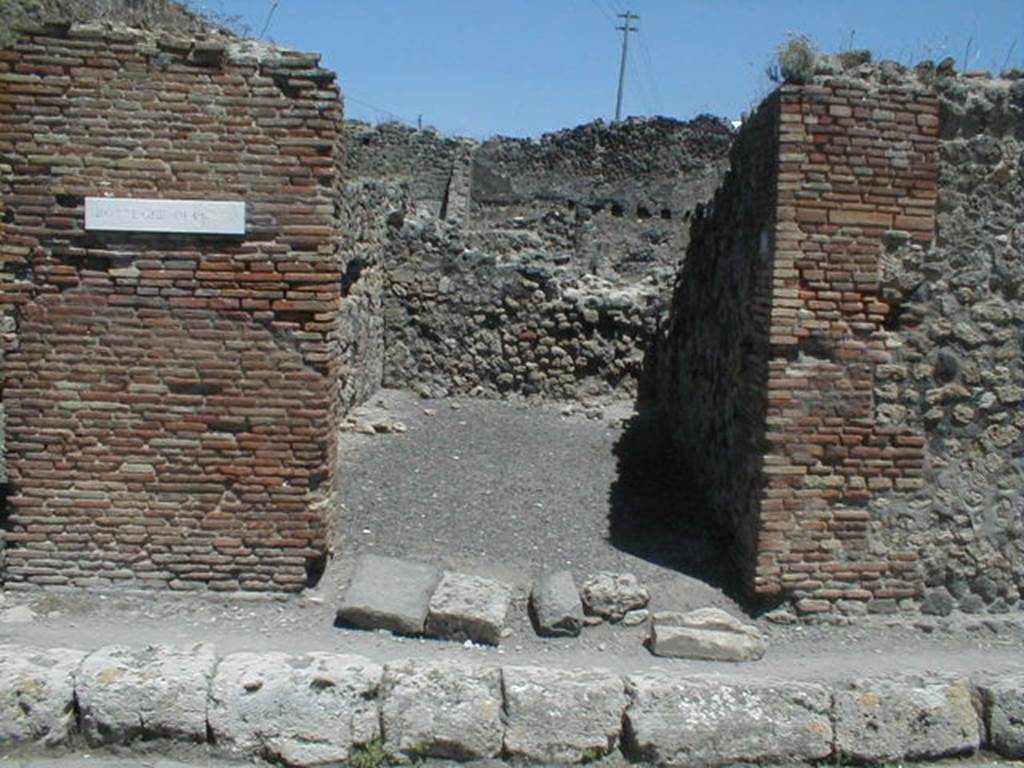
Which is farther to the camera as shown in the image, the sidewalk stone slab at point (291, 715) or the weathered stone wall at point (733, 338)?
the weathered stone wall at point (733, 338)

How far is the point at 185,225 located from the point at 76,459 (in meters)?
1.52

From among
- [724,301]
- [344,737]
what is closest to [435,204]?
[724,301]

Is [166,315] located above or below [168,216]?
below

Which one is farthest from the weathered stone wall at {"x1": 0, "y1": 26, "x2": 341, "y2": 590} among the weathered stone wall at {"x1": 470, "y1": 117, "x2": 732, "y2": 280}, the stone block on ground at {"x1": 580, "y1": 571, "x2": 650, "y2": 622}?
the weathered stone wall at {"x1": 470, "y1": 117, "x2": 732, "y2": 280}

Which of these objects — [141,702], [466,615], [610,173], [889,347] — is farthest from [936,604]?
[610,173]

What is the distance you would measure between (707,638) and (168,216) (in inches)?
154

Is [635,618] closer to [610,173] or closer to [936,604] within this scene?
[936,604]

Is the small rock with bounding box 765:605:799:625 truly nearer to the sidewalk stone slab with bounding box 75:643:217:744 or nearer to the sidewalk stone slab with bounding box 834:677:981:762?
the sidewalk stone slab with bounding box 834:677:981:762

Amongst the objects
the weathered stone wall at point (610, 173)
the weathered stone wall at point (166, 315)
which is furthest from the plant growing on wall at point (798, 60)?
the weathered stone wall at point (610, 173)

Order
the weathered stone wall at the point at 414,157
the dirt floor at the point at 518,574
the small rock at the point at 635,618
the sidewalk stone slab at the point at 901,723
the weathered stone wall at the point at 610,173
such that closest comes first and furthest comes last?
the sidewalk stone slab at the point at 901,723 → the dirt floor at the point at 518,574 → the small rock at the point at 635,618 → the weathered stone wall at the point at 610,173 → the weathered stone wall at the point at 414,157

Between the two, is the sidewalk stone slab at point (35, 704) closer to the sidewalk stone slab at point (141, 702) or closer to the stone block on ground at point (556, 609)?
the sidewalk stone slab at point (141, 702)

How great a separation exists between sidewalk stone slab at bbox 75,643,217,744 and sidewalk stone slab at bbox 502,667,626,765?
1.57 meters

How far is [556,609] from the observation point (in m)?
5.95

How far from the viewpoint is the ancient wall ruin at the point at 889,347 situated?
19.6ft
